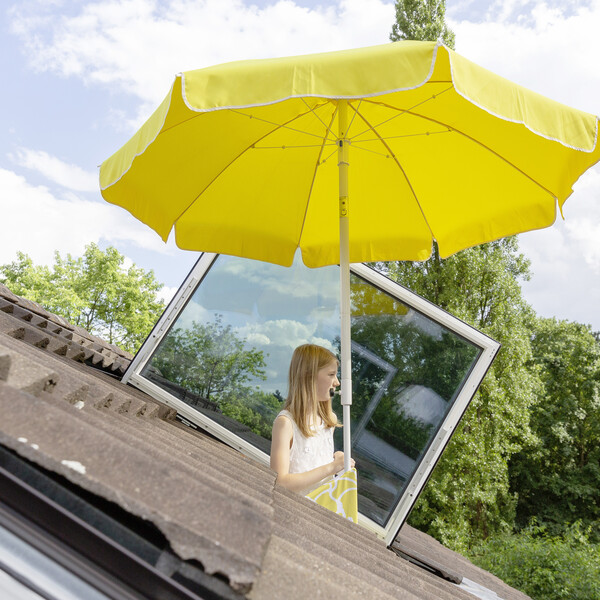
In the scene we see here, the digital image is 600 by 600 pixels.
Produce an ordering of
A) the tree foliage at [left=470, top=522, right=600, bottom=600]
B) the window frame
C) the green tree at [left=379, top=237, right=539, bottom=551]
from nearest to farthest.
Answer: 1. the window frame
2. the tree foliage at [left=470, top=522, right=600, bottom=600]
3. the green tree at [left=379, top=237, right=539, bottom=551]

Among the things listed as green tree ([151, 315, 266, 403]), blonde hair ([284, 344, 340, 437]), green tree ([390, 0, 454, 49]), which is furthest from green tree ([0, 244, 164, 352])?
blonde hair ([284, 344, 340, 437])

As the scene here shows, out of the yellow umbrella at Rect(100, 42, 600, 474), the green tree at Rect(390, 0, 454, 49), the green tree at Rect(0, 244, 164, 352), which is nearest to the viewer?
the yellow umbrella at Rect(100, 42, 600, 474)

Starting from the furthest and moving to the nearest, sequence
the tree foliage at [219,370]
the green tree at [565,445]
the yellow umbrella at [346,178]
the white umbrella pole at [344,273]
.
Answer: the green tree at [565,445] → the tree foliage at [219,370] → the yellow umbrella at [346,178] → the white umbrella pole at [344,273]

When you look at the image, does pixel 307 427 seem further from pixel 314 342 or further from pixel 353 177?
pixel 353 177

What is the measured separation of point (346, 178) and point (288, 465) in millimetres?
1599

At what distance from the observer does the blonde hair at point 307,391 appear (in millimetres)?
3328

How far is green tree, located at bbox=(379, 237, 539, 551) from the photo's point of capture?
16.1 metres

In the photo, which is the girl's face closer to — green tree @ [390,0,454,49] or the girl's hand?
the girl's hand

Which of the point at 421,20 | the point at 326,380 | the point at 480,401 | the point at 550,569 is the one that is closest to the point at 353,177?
the point at 326,380

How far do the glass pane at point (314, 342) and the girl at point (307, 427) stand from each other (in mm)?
582

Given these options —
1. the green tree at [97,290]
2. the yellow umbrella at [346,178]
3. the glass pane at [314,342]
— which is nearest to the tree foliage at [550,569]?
the glass pane at [314,342]

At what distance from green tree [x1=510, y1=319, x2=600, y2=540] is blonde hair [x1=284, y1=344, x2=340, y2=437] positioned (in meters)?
22.6

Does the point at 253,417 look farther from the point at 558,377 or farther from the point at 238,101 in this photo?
the point at 558,377

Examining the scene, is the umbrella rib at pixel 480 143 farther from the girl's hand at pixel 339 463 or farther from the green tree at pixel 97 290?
the green tree at pixel 97 290
